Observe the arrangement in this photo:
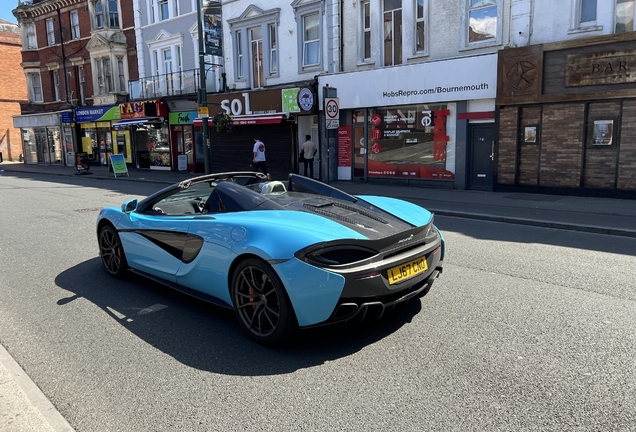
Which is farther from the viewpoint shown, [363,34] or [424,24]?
[363,34]

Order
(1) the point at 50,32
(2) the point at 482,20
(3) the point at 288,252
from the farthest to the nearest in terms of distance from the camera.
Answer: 1. (1) the point at 50,32
2. (2) the point at 482,20
3. (3) the point at 288,252

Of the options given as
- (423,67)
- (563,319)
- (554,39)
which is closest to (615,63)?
(554,39)

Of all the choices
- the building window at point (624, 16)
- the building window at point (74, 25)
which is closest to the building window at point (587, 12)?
the building window at point (624, 16)

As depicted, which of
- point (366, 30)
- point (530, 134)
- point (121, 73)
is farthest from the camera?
point (121, 73)

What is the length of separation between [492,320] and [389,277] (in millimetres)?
1249

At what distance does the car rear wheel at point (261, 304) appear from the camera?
363 centimetres

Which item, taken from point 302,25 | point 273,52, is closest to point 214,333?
point 302,25

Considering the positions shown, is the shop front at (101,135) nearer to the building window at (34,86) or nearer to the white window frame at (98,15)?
the white window frame at (98,15)

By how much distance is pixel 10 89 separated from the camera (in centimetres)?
4234

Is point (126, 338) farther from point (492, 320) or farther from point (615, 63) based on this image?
point (615, 63)

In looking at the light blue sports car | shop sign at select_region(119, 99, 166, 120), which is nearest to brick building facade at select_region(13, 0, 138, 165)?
shop sign at select_region(119, 99, 166, 120)

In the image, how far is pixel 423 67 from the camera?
15.4 meters

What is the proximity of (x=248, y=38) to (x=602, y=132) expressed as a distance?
47.9ft

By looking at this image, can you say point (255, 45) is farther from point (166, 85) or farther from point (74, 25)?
point (74, 25)
